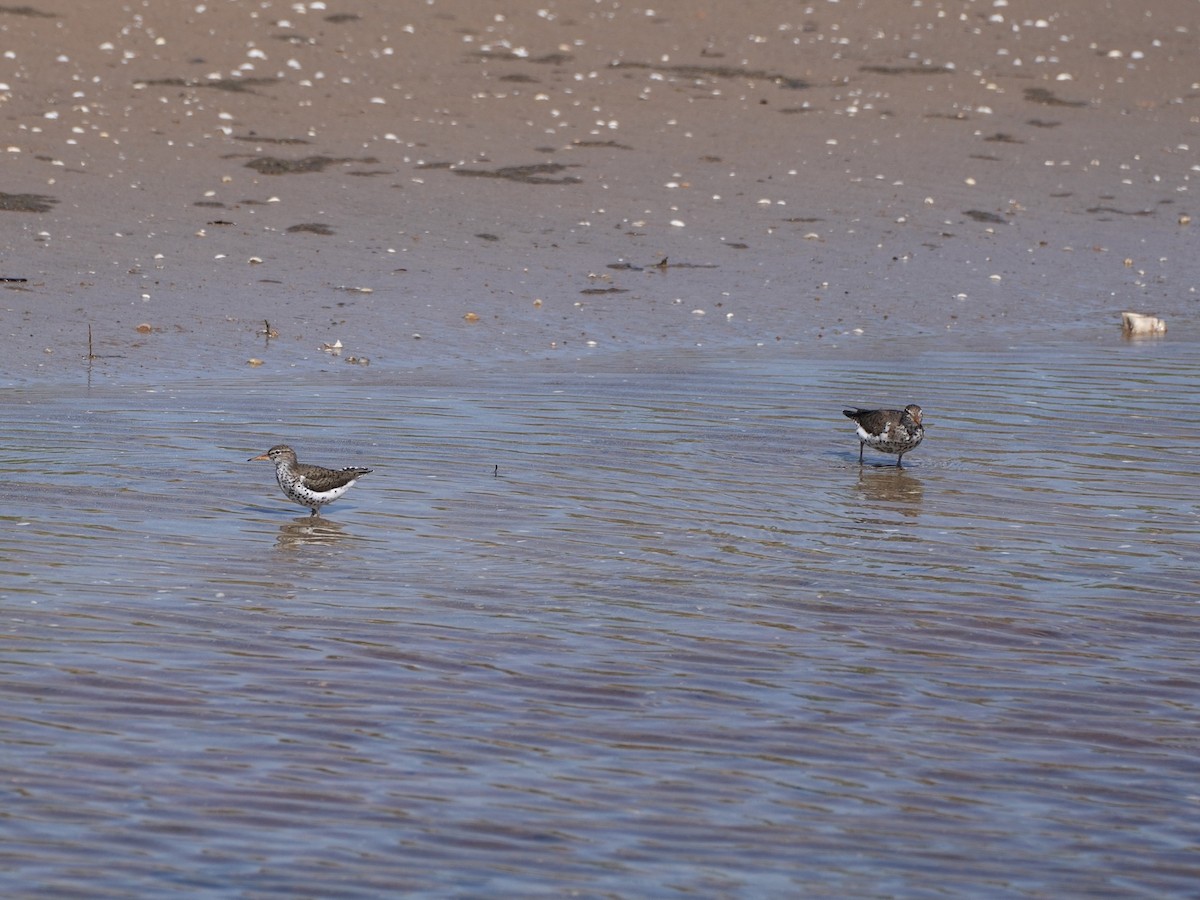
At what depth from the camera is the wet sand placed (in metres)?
16.9

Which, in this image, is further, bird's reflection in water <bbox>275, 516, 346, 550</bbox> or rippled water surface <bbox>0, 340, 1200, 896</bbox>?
bird's reflection in water <bbox>275, 516, 346, 550</bbox>

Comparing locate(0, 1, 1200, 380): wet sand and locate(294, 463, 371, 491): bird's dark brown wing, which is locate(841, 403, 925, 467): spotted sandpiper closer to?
locate(294, 463, 371, 491): bird's dark brown wing

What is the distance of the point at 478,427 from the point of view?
1309cm

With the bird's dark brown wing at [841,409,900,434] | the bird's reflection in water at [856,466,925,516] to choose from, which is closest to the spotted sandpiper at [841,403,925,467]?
→ the bird's dark brown wing at [841,409,900,434]

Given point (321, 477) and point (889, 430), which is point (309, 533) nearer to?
point (321, 477)

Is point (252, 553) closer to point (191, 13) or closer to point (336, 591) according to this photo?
point (336, 591)

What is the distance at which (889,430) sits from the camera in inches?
482

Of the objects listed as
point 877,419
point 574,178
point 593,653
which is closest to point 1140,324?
point 877,419

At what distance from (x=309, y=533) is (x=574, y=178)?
35.9 ft

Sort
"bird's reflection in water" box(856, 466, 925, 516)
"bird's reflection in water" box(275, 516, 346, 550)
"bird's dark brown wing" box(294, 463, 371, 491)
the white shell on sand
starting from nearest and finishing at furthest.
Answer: "bird's reflection in water" box(275, 516, 346, 550)
"bird's dark brown wing" box(294, 463, 371, 491)
"bird's reflection in water" box(856, 466, 925, 516)
the white shell on sand

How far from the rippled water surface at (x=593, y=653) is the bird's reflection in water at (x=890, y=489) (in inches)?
2.2

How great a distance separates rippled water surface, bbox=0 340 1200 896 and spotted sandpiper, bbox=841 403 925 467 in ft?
0.88

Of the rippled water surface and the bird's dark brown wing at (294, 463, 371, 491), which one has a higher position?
the bird's dark brown wing at (294, 463, 371, 491)

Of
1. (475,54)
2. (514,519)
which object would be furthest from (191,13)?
(514,519)
